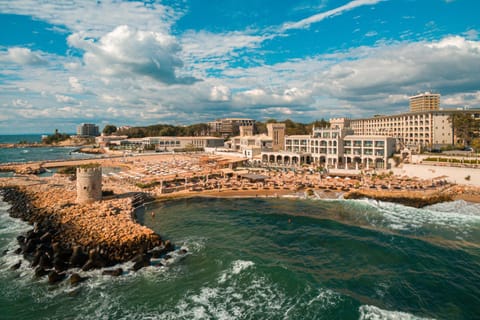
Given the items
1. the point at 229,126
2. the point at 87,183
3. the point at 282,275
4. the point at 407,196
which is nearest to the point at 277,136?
the point at 407,196

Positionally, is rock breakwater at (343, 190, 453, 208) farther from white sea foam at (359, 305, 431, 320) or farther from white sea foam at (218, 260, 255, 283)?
white sea foam at (359, 305, 431, 320)

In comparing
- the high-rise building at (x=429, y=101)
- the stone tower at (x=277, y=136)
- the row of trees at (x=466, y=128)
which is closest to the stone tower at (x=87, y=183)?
the stone tower at (x=277, y=136)

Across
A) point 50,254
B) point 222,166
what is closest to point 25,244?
point 50,254

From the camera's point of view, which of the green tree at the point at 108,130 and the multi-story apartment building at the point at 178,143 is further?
the green tree at the point at 108,130

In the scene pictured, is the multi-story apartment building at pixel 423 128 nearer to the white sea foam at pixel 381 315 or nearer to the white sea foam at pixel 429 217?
the white sea foam at pixel 429 217

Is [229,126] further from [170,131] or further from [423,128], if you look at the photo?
[423,128]

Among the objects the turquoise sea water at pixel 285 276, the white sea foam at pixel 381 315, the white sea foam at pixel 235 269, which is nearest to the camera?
the white sea foam at pixel 381 315
